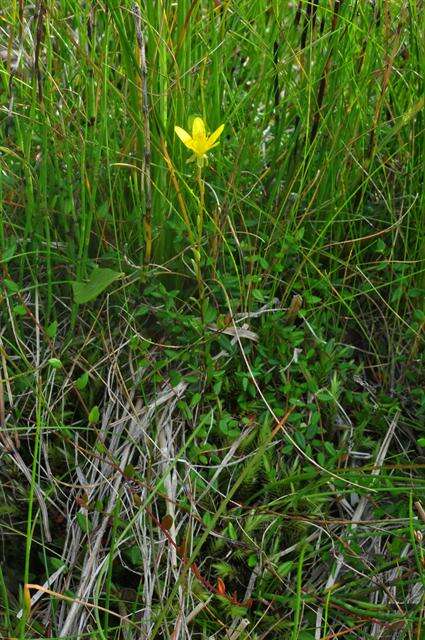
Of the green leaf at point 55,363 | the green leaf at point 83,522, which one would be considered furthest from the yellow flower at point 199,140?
the green leaf at point 83,522

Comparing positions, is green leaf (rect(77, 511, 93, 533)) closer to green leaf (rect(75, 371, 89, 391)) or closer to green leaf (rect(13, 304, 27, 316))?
green leaf (rect(75, 371, 89, 391))

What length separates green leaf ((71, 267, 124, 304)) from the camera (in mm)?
1394

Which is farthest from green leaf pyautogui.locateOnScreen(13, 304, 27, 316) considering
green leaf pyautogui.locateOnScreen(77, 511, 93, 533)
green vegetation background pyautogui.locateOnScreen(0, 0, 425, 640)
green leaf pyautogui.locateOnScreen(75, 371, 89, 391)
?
green leaf pyautogui.locateOnScreen(77, 511, 93, 533)

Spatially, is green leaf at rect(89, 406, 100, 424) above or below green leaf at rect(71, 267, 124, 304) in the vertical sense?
below

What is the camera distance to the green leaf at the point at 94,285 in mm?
1394

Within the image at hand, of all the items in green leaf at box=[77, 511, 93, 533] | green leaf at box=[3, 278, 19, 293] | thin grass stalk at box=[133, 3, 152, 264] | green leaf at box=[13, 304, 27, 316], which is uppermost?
thin grass stalk at box=[133, 3, 152, 264]

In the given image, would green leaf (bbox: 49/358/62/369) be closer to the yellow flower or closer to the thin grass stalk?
the thin grass stalk

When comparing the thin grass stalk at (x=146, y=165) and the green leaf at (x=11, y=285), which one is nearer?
the thin grass stalk at (x=146, y=165)

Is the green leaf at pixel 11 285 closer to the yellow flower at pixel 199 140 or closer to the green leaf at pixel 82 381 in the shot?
the green leaf at pixel 82 381

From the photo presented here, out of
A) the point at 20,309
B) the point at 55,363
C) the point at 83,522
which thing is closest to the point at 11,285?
the point at 20,309

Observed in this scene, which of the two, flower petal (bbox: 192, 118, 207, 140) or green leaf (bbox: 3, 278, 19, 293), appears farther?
green leaf (bbox: 3, 278, 19, 293)

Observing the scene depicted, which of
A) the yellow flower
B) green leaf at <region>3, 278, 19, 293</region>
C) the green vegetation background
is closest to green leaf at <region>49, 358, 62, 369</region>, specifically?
the green vegetation background

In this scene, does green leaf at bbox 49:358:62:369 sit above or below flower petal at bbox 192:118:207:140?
below

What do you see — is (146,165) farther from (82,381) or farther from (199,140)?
(82,381)
